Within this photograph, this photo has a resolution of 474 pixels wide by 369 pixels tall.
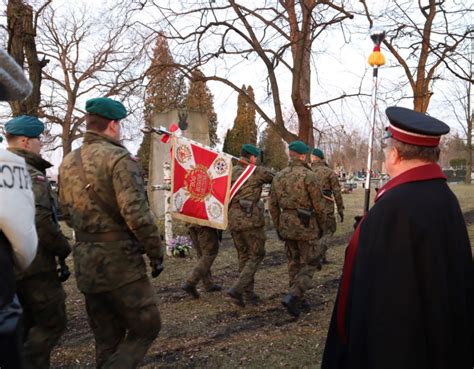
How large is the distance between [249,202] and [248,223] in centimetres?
30

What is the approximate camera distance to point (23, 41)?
28.2 feet

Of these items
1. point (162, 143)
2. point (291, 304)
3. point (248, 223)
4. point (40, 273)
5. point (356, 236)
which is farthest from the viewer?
point (162, 143)

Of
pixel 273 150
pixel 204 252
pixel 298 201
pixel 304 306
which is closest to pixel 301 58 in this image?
pixel 298 201

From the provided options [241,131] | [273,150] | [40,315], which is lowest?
[40,315]

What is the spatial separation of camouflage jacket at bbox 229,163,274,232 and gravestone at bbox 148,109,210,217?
5.95 metres

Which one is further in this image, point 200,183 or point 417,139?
point 200,183

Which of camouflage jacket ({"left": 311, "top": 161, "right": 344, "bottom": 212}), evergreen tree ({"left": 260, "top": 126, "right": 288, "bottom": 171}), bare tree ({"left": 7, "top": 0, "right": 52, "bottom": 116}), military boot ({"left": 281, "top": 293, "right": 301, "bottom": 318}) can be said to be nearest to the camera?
military boot ({"left": 281, "top": 293, "right": 301, "bottom": 318})

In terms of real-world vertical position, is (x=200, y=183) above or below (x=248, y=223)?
above

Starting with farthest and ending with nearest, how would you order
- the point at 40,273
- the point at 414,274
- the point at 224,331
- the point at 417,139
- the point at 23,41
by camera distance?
the point at 23,41 < the point at 224,331 < the point at 40,273 < the point at 417,139 < the point at 414,274

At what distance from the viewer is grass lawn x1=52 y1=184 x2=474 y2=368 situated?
15.1 ft

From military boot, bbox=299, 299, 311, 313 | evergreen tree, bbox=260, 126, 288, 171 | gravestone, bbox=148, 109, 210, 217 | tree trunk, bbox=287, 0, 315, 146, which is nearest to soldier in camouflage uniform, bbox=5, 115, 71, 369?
military boot, bbox=299, 299, 311, 313

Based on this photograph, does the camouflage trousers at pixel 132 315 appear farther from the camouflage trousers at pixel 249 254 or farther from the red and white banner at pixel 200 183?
the red and white banner at pixel 200 183

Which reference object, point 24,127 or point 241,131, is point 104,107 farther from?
point 241,131

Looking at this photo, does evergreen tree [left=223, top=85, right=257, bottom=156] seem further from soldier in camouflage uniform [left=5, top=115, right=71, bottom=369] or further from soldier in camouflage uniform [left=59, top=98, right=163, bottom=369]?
soldier in camouflage uniform [left=59, top=98, right=163, bottom=369]
